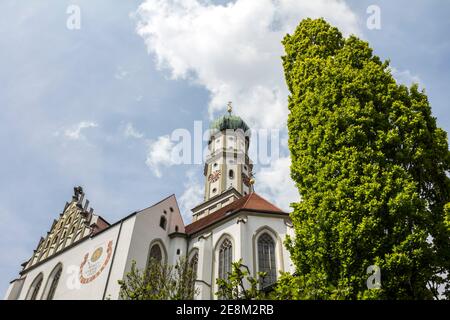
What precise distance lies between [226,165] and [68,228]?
20197 millimetres

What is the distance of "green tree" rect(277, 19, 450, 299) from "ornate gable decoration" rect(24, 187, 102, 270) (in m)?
19.5

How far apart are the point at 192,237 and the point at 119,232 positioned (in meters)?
5.39

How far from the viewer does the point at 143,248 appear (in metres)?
22.8

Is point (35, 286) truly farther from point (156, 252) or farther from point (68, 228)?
point (156, 252)

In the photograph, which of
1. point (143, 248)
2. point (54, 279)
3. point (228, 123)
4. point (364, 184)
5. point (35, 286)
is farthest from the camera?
point (228, 123)

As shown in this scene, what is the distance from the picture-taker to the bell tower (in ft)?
129

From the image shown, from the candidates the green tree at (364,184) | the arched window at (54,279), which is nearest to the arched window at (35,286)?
the arched window at (54,279)

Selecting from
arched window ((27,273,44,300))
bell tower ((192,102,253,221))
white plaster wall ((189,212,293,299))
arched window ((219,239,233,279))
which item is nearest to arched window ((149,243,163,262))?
white plaster wall ((189,212,293,299))

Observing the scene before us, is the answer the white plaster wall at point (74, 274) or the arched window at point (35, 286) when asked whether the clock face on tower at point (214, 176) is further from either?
the arched window at point (35, 286)

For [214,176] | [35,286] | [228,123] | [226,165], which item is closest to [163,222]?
[35,286]

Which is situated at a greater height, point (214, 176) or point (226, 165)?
point (226, 165)

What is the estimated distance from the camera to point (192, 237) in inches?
1011

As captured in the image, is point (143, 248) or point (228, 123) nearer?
point (143, 248)

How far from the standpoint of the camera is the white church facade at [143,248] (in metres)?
21.2
